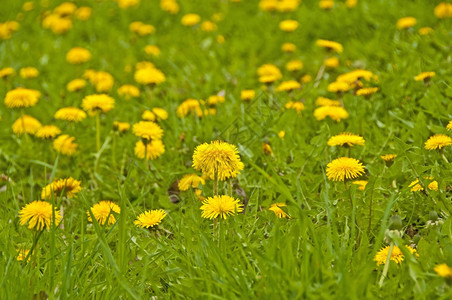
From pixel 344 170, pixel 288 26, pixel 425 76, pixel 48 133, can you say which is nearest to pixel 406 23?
pixel 288 26

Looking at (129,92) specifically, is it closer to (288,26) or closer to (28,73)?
(28,73)

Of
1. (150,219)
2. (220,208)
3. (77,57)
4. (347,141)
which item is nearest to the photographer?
(220,208)

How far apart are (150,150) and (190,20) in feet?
8.48

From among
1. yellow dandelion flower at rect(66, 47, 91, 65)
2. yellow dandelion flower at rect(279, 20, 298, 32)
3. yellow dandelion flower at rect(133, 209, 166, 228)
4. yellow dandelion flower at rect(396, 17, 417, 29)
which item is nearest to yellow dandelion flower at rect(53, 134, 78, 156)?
yellow dandelion flower at rect(133, 209, 166, 228)

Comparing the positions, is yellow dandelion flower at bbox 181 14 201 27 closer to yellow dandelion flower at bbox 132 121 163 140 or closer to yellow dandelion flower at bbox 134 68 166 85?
yellow dandelion flower at bbox 134 68 166 85

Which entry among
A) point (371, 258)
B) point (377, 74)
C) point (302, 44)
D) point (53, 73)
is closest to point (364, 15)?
point (302, 44)

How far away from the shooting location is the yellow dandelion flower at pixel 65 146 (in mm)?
3035

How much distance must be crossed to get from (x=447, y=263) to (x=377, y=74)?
1.96 m

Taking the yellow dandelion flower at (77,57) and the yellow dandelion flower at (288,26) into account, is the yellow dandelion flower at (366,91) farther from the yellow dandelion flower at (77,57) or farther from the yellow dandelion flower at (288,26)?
the yellow dandelion flower at (77,57)

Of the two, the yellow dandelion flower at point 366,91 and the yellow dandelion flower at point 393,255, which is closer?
the yellow dandelion flower at point 393,255

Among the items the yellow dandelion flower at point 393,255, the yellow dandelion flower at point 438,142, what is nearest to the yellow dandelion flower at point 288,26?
the yellow dandelion flower at point 438,142

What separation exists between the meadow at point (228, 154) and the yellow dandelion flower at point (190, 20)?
0.06 feet

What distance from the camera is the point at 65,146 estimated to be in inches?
120

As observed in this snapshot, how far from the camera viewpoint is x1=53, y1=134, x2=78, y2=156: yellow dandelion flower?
3.04 meters
